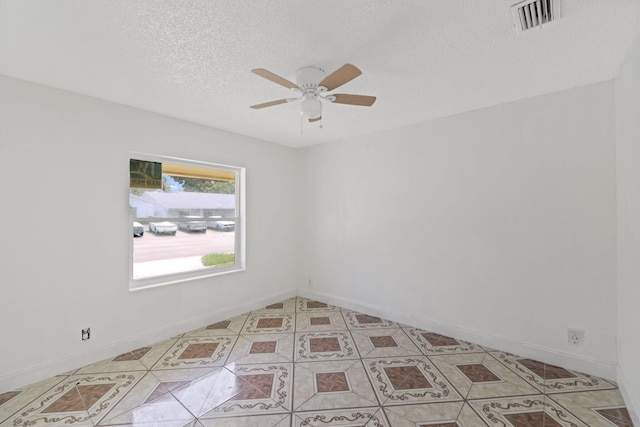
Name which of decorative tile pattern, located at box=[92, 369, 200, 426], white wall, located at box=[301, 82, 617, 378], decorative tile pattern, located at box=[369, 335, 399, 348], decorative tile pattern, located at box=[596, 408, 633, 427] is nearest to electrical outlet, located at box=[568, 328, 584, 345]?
white wall, located at box=[301, 82, 617, 378]

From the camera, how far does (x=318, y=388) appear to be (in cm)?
221

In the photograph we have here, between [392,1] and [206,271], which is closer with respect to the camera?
[392,1]

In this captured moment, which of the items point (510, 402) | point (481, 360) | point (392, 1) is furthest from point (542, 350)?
point (392, 1)

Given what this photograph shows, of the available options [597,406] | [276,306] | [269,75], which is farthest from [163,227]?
[597,406]

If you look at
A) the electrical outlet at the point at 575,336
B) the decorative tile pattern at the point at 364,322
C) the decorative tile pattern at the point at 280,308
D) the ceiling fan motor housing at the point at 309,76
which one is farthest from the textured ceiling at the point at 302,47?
the decorative tile pattern at the point at 280,308

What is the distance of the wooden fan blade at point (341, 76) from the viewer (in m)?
1.63

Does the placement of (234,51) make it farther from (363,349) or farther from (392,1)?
(363,349)

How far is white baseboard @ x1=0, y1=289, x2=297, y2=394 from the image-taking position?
220 cm

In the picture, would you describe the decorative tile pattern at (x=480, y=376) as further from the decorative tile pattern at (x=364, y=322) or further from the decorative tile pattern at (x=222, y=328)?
the decorative tile pattern at (x=222, y=328)

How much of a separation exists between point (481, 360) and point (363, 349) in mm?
1066

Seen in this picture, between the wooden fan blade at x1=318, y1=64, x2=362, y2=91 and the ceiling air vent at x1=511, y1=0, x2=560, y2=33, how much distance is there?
2.74ft

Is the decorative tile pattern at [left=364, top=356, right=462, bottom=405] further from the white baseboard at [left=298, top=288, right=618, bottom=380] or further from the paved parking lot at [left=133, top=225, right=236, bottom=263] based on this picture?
the paved parking lot at [left=133, top=225, right=236, bottom=263]

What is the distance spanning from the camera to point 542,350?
2.52 m

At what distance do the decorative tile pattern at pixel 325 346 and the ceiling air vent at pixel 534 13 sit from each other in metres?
2.75
